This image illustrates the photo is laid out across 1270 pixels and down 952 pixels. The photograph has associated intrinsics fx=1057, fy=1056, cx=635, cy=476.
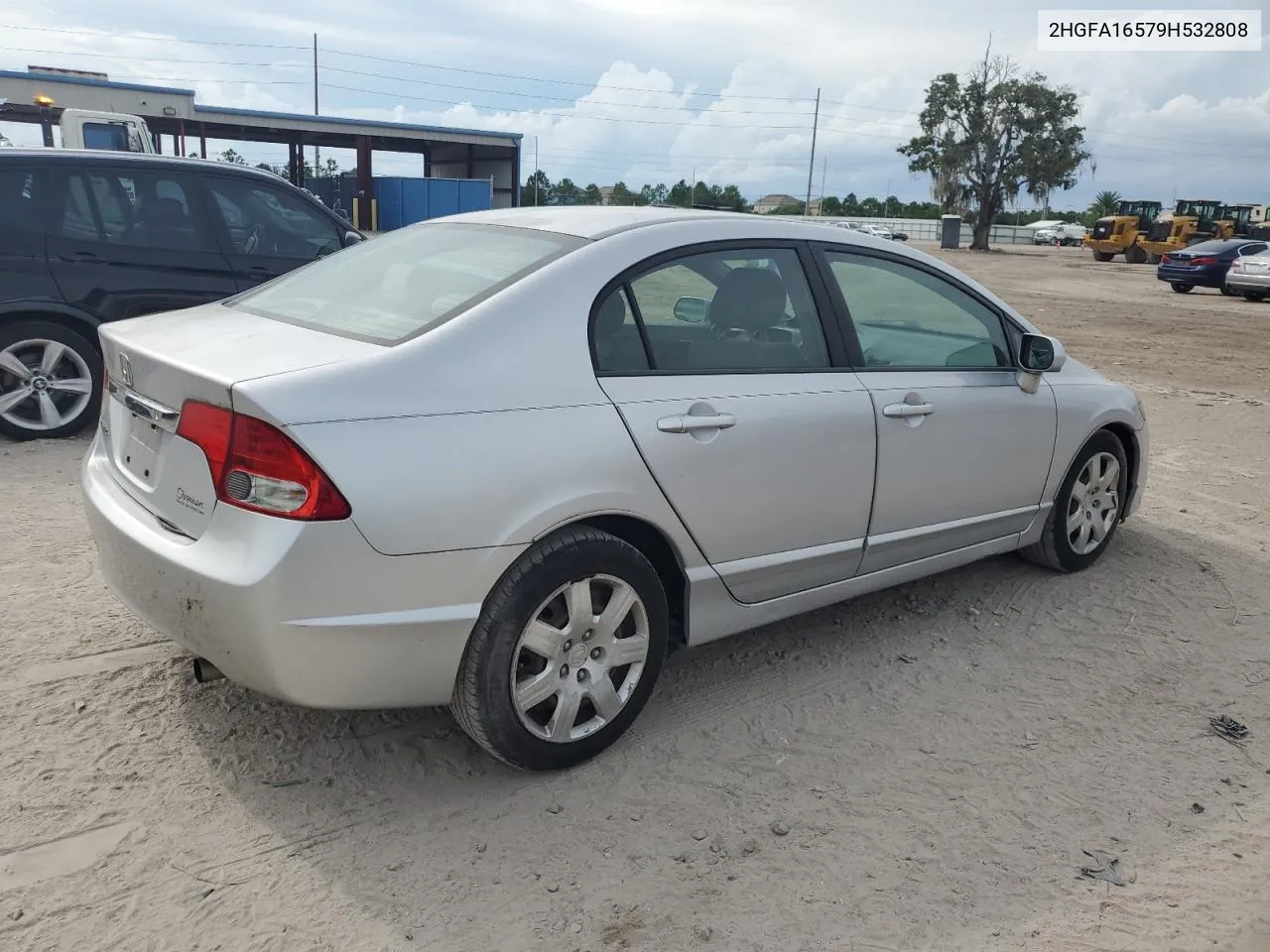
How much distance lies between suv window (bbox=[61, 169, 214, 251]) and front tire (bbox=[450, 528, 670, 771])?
512cm

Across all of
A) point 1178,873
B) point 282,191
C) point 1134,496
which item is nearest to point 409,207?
point 282,191

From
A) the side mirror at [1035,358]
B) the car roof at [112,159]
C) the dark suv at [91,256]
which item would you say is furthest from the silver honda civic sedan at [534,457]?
the car roof at [112,159]

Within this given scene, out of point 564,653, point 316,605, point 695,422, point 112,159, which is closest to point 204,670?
point 316,605

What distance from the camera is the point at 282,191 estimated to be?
7410 millimetres

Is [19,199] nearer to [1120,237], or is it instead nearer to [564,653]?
[564,653]

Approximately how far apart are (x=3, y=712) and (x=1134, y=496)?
498 centimetres

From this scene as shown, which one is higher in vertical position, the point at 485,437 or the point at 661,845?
the point at 485,437

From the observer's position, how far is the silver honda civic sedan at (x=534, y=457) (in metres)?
2.66

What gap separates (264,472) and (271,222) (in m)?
5.29

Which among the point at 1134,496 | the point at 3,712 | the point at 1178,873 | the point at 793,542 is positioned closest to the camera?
the point at 1178,873

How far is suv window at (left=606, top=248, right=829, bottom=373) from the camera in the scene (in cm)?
331

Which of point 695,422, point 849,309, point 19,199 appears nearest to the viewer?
point 695,422

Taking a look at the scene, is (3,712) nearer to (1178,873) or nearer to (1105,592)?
(1178,873)

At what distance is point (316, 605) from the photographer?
2619 mm
